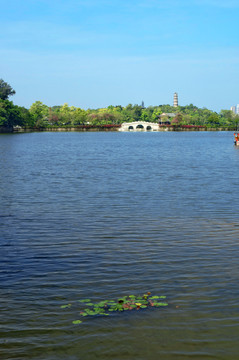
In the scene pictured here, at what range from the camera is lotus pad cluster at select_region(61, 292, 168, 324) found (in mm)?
8531

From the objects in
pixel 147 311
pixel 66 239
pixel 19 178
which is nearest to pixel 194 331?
pixel 147 311

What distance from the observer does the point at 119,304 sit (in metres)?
8.76

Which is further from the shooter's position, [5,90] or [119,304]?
[5,90]

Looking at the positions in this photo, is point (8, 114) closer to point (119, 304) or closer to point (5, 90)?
point (5, 90)

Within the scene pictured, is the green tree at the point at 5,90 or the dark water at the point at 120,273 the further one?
the green tree at the point at 5,90

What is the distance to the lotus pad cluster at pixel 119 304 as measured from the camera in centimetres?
853

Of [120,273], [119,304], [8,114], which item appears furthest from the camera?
[8,114]

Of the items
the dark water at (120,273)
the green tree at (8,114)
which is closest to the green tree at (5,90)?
the green tree at (8,114)

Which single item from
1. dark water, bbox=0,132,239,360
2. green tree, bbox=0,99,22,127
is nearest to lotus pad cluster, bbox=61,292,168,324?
dark water, bbox=0,132,239,360

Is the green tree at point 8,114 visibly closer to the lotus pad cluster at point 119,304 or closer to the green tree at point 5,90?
the green tree at point 5,90

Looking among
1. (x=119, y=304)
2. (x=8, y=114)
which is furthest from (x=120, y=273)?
(x=8, y=114)

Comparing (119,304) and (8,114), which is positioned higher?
(8,114)

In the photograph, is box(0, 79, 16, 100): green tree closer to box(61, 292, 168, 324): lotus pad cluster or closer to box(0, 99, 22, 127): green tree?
box(0, 99, 22, 127): green tree

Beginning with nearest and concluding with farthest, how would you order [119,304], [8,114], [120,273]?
[119,304] → [120,273] → [8,114]
